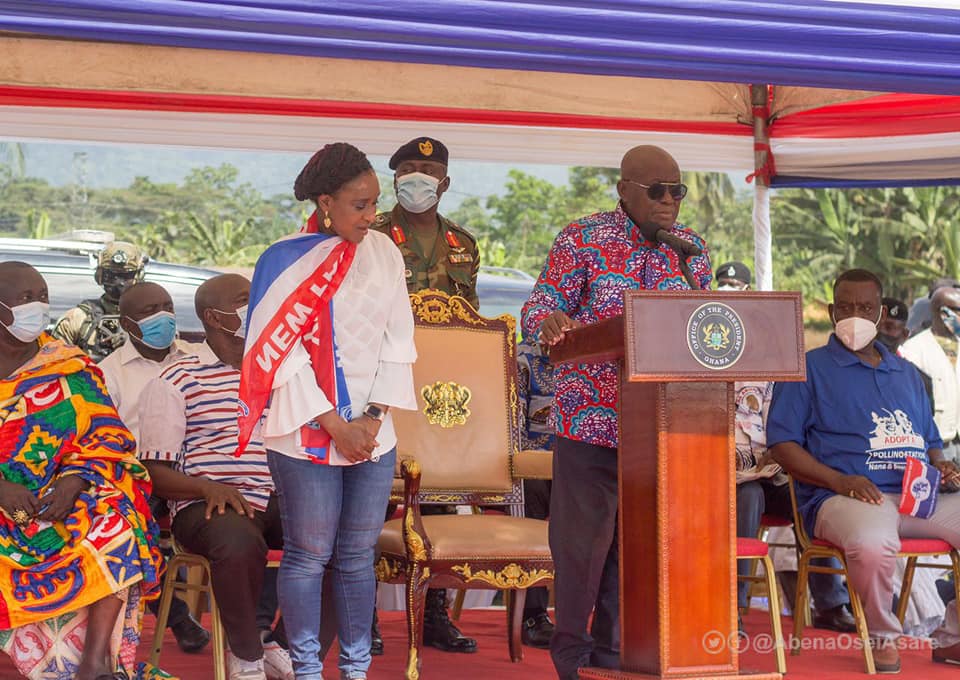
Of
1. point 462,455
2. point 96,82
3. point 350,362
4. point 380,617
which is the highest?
point 96,82

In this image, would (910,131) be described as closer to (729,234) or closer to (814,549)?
(814,549)

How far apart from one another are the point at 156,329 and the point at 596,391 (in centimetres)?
228

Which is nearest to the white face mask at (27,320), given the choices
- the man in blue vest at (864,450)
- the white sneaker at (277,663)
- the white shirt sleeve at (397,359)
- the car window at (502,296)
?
the white shirt sleeve at (397,359)

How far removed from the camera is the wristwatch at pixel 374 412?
12.2ft

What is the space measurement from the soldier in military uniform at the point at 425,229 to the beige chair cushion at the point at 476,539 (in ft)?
2.70

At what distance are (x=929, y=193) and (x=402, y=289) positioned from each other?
19777mm

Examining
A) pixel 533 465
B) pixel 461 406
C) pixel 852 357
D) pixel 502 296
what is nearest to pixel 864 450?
pixel 852 357

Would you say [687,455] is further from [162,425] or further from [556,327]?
[162,425]

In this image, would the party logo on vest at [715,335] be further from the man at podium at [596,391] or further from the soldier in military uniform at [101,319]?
the soldier in military uniform at [101,319]

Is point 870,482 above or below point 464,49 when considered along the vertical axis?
below

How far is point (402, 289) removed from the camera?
12.9ft

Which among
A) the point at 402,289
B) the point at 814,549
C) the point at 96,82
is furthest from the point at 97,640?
the point at 96,82

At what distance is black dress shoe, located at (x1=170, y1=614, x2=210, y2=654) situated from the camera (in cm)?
516

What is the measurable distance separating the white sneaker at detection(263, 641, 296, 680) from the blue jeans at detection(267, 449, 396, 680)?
2.67 ft
